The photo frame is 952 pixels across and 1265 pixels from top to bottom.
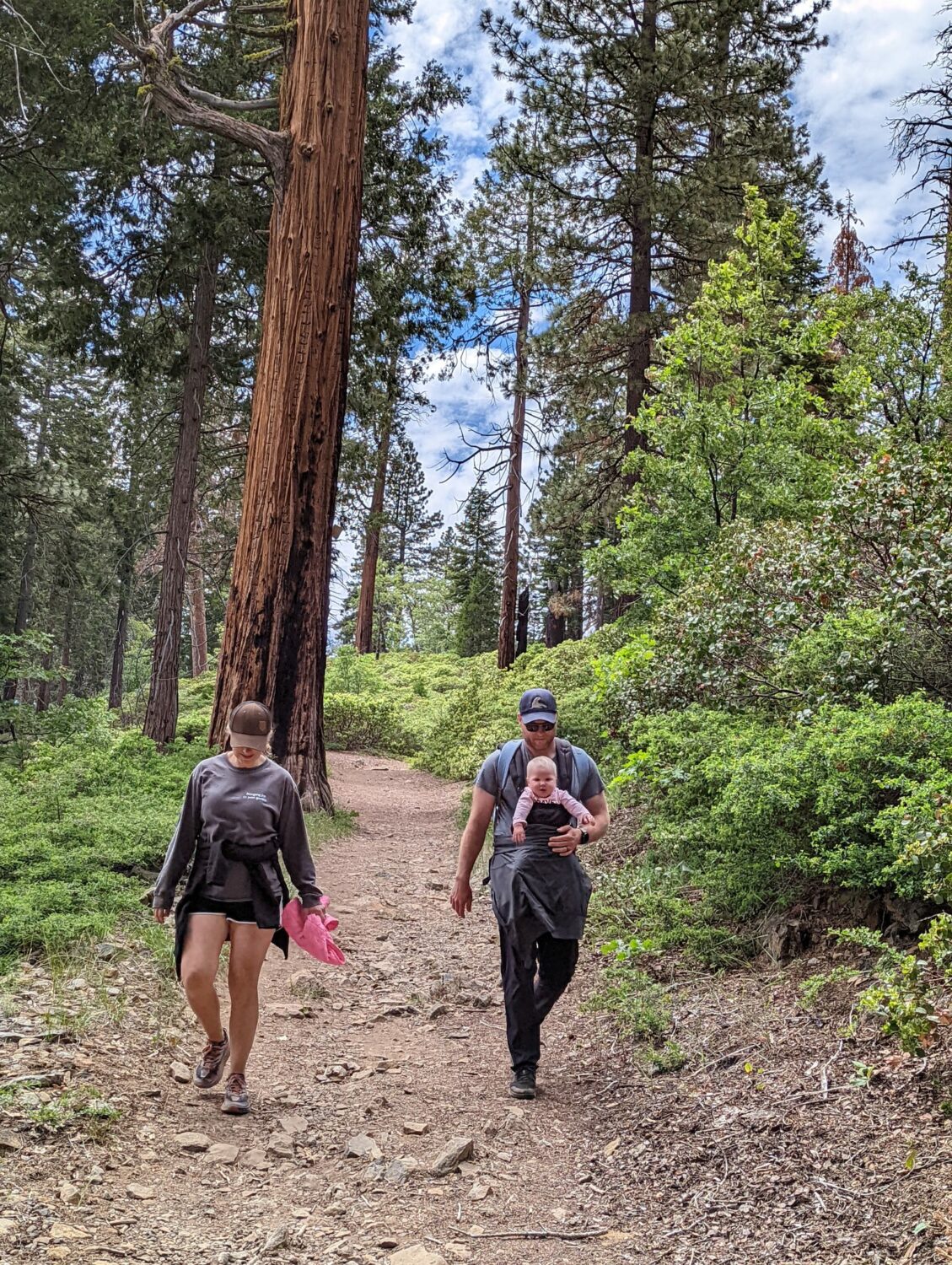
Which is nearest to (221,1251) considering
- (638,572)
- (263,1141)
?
(263,1141)

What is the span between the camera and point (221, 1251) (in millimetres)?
2820

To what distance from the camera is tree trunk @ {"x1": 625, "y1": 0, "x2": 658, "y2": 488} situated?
530 inches

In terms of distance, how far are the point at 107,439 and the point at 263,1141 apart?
21.7 m

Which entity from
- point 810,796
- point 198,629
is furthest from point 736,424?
point 198,629

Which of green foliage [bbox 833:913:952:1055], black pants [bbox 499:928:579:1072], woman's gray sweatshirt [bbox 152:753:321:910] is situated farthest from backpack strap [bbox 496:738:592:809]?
green foliage [bbox 833:913:952:1055]

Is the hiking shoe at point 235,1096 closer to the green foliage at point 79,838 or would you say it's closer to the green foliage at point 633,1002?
the green foliage at point 79,838

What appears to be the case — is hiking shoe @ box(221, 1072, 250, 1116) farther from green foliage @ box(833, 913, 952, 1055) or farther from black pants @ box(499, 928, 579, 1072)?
green foliage @ box(833, 913, 952, 1055)

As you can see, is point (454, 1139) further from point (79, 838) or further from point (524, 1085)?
point (79, 838)

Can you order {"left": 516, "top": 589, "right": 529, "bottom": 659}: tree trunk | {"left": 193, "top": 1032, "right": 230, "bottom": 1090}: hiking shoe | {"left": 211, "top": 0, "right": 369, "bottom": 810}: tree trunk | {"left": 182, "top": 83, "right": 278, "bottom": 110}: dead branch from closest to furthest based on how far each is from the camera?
1. {"left": 193, "top": 1032, "right": 230, "bottom": 1090}: hiking shoe
2. {"left": 182, "top": 83, "right": 278, "bottom": 110}: dead branch
3. {"left": 211, "top": 0, "right": 369, "bottom": 810}: tree trunk
4. {"left": 516, "top": 589, "right": 529, "bottom": 659}: tree trunk

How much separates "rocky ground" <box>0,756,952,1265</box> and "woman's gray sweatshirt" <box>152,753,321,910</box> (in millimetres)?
880

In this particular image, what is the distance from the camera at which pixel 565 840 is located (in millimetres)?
4051

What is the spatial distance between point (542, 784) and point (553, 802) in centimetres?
10

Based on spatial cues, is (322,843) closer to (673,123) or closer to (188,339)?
(188,339)

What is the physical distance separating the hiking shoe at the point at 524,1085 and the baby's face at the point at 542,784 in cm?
129
